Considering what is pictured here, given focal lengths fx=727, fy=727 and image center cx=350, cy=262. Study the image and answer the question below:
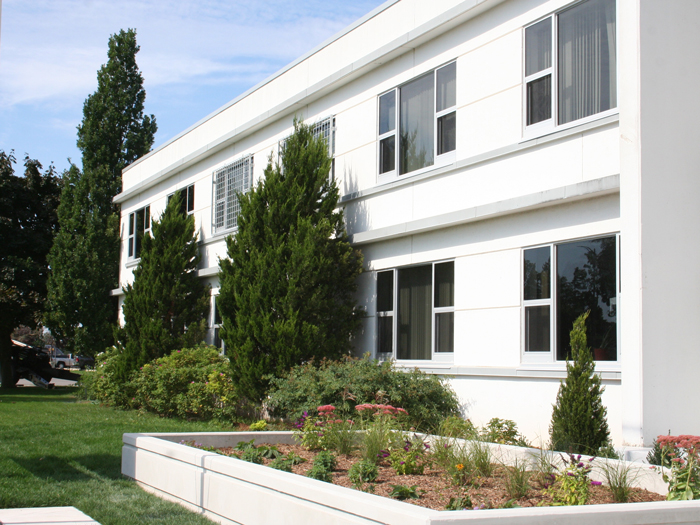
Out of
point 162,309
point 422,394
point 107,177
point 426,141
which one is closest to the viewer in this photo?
point 422,394

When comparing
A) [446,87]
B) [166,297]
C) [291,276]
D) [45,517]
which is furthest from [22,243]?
[45,517]

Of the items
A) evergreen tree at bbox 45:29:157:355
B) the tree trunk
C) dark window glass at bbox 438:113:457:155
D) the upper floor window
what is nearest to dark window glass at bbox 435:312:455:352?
dark window glass at bbox 438:113:457:155

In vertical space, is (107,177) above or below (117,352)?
above

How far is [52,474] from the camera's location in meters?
9.07

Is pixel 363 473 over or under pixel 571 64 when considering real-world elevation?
under

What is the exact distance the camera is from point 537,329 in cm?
1059

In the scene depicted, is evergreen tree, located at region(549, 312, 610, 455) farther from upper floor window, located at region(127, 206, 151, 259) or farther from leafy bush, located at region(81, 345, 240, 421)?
upper floor window, located at region(127, 206, 151, 259)

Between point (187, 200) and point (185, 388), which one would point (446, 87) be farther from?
point (187, 200)

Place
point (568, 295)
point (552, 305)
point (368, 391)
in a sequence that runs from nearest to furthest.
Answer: point (568, 295)
point (552, 305)
point (368, 391)

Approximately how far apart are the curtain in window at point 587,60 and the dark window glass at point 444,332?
12.2 feet

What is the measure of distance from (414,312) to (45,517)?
795 centimetres

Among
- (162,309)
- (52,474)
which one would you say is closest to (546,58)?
(52,474)

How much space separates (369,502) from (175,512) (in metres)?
2.86

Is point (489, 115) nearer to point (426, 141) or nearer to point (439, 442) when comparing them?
point (426, 141)
